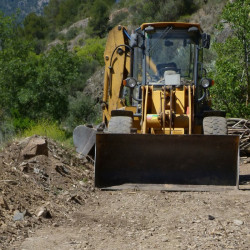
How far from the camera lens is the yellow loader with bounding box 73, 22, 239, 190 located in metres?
8.80

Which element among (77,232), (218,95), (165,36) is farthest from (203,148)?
(218,95)

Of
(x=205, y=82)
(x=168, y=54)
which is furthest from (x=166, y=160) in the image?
(x=168, y=54)

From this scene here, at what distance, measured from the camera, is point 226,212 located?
6746 mm

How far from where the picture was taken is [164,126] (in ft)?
30.9

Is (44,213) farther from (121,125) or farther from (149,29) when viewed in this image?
(149,29)

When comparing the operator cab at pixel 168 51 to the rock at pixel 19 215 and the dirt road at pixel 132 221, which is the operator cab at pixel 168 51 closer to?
the dirt road at pixel 132 221

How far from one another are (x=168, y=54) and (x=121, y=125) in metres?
1.70

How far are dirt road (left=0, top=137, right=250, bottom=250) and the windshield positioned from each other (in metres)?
2.79

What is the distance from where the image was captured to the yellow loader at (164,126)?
880 centimetres

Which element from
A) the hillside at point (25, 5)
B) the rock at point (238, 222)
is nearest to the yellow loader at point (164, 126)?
the rock at point (238, 222)

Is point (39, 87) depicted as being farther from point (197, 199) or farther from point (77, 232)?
point (77, 232)

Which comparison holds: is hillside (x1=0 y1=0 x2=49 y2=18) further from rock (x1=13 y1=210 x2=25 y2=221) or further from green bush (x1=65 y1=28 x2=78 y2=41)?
rock (x1=13 y1=210 x2=25 y2=221)

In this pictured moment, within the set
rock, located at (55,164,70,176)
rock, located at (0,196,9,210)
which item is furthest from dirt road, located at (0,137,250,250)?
rock, located at (55,164,70,176)

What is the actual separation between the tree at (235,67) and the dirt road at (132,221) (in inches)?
320
